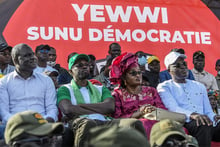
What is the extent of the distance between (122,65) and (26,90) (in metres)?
1.08

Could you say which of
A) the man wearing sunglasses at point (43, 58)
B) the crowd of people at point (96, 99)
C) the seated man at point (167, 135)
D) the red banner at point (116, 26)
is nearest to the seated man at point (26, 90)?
the crowd of people at point (96, 99)

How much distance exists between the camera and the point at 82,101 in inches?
171

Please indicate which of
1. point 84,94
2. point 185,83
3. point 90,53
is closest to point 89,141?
point 84,94

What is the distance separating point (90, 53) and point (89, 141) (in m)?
6.36

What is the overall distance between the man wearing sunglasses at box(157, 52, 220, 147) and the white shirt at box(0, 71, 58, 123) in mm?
1271

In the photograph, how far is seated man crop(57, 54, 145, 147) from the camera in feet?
12.8

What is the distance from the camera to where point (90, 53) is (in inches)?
303

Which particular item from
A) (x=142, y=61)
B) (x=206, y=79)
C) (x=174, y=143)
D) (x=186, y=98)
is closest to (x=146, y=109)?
(x=186, y=98)

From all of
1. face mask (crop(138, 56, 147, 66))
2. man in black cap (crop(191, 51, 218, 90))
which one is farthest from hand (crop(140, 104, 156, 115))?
man in black cap (crop(191, 51, 218, 90))

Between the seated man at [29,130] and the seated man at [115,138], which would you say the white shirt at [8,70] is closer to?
the seated man at [29,130]

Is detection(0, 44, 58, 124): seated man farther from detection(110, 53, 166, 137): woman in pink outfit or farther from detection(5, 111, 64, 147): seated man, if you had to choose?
detection(5, 111, 64, 147): seated man

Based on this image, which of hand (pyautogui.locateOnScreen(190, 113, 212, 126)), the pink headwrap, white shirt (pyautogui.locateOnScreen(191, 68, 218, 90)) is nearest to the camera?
hand (pyautogui.locateOnScreen(190, 113, 212, 126))

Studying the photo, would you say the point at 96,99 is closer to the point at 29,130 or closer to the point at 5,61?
the point at 5,61

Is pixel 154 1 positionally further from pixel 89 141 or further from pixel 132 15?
pixel 89 141
